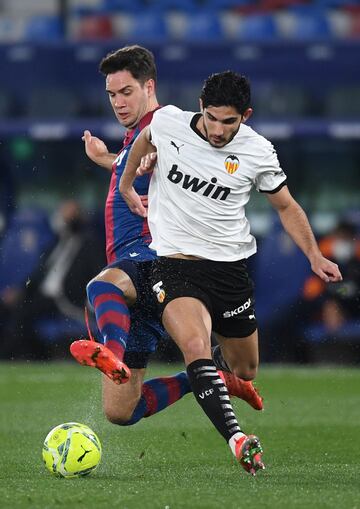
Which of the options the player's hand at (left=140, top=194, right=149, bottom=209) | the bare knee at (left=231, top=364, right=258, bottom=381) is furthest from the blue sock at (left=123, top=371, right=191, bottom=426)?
the player's hand at (left=140, top=194, right=149, bottom=209)

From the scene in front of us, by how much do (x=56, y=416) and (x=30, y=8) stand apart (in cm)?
941

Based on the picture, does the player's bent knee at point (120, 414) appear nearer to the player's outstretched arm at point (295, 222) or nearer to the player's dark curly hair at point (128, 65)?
the player's outstretched arm at point (295, 222)

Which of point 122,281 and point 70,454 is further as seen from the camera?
point 122,281

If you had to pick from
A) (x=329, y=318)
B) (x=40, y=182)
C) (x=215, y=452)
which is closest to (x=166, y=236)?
(x=215, y=452)

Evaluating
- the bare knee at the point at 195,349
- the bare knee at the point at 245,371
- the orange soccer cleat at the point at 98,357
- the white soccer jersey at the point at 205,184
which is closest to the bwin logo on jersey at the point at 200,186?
the white soccer jersey at the point at 205,184

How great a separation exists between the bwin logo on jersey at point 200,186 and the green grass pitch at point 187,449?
1549 millimetres

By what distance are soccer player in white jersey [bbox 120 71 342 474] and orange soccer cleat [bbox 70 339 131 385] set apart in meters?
0.35

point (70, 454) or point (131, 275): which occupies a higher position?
point (131, 275)

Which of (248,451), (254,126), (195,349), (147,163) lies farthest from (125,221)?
(254,126)

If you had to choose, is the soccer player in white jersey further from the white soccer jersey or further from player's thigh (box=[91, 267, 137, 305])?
player's thigh (box=[91, 267, 137, 305])

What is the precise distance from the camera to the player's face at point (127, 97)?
800cm

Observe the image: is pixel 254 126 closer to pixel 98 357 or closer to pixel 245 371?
pixel 245 371

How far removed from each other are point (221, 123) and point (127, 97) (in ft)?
3.98

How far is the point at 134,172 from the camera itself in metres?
7.49
